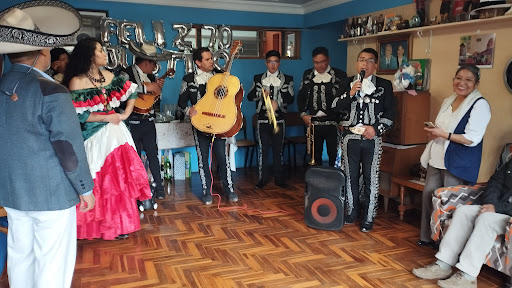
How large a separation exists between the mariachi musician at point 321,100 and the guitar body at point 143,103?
1.62 meters

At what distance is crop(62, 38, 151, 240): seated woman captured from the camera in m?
3.21

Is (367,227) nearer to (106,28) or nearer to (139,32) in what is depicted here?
(139,32)

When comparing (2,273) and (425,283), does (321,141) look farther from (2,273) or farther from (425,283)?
(2,273)

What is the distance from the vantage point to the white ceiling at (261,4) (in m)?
5.95

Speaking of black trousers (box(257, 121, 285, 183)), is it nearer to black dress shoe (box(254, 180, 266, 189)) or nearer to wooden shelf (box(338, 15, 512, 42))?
black dress shoe (box(254, 180, 266, 189))

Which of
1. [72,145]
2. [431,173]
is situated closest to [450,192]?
[431,173]

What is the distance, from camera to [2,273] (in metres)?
2.99

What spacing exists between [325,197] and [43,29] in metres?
2.56

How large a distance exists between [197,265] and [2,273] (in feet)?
4.35

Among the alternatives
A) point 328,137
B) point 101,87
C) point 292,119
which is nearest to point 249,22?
point 292,119

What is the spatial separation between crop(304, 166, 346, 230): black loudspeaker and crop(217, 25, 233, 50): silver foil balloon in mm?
3006

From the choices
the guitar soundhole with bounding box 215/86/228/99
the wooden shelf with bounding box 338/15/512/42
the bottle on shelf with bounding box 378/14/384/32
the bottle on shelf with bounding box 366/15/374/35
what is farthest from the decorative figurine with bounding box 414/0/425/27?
the guitar soundhole with bounding box 215/86/228/99

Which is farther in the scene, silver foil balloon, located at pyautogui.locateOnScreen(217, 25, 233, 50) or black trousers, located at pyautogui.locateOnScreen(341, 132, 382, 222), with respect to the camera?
silver foil balloon, located at pyautogui.locateOnScreen(217, 25, 233, 50)

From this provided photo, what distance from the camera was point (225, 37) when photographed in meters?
6.23
